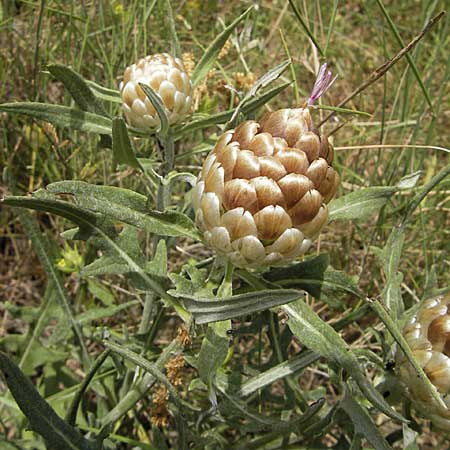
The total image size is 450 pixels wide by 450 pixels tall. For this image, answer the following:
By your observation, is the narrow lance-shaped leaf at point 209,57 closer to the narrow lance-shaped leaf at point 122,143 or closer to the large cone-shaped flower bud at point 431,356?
the narrow lance-shaped leaf at point 122,143

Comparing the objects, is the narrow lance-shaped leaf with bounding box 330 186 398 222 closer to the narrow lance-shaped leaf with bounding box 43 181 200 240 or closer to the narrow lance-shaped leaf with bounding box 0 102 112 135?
the narrow lance-shaped leaf with bounding box 43 181 200 240

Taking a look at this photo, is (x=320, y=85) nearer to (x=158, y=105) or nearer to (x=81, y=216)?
(x=158, y=105)

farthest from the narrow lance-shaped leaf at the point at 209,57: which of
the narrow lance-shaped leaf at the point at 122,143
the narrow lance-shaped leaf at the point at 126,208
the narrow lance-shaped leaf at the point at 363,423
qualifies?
the narrow lance-shaped leaf at the point at 363,423

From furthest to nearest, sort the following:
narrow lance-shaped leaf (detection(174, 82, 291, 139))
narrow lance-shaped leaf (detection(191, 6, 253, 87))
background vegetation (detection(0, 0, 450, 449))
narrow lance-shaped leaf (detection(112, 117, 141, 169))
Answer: background vegetation (detection(0, 0, 450, 449)) < narrow lance-shaped leaf (detection(191, 6, 253, 87)) < narrow lance-shaped leaf (detection(174, 82, 291, 139)) < narrow lance-shaped leaf (detection(112, 117, 141, 169))

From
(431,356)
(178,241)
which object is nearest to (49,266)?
(178,241)

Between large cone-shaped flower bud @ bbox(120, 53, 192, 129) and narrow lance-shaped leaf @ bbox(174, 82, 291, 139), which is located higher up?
large cone-shaped flower bud @ bbox(120, 53, 192, 129)

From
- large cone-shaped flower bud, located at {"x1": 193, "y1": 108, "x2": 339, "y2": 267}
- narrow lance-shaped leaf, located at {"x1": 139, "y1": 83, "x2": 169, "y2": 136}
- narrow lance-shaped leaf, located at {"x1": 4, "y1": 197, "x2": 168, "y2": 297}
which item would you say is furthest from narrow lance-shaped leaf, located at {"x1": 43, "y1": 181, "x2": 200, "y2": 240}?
narrow lance-shaped leaf, located at {"x1": 139, "y1": 83, "x2": 169, "y2": 136}
